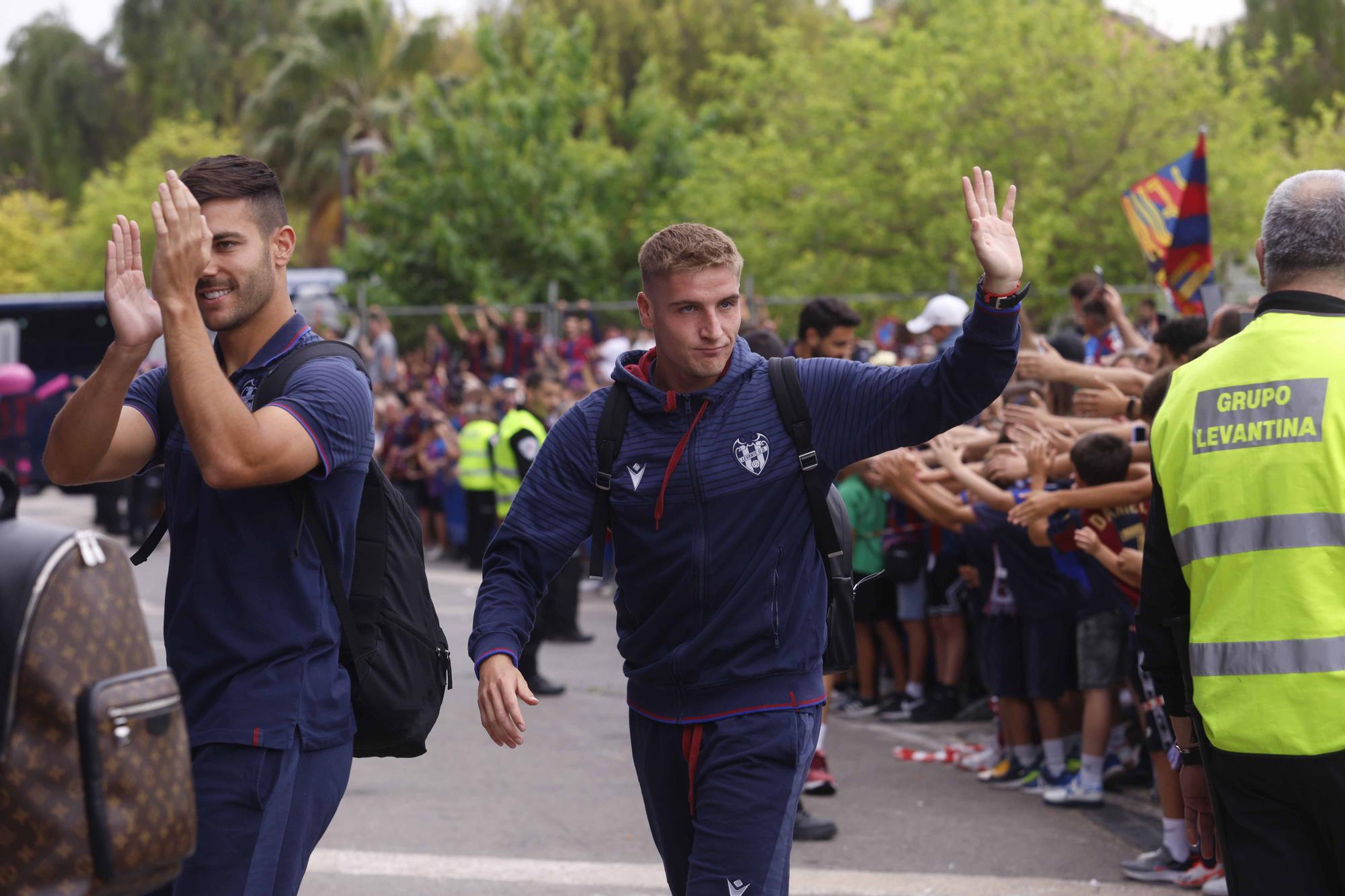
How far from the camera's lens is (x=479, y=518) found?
16031 millimetres

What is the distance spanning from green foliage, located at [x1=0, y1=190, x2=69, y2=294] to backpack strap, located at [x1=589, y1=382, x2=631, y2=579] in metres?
44.9

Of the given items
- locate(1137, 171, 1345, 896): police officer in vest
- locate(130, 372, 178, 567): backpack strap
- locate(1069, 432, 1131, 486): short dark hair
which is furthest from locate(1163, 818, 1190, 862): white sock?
locate(130, 372, 178, 567): backpack strap

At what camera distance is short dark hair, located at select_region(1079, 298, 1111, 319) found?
9.80 metres

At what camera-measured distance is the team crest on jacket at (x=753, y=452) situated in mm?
3758

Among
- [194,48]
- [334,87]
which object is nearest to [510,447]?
[334,87]

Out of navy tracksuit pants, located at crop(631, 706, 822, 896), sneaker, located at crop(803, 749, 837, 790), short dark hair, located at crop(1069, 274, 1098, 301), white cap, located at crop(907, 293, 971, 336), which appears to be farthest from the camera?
white cap, located at crop(907, 293, 971, 336)

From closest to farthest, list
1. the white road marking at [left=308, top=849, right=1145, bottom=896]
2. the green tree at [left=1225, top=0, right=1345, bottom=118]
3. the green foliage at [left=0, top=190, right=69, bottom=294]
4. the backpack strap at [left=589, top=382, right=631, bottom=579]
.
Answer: the backpack strap at [left=589, top=382, right=631, bottom=579] → the white road marking at [left=308, top=849, right=1145, bottom=896] → the green tree at [left=1225, top=0, right=1345, bottom=118] → the green foliage at [left=0, top=190, right=69, bottom=294]

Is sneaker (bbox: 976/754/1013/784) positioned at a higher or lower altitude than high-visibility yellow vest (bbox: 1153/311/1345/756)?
lower

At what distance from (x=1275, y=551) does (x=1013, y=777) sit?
4913 millimetres

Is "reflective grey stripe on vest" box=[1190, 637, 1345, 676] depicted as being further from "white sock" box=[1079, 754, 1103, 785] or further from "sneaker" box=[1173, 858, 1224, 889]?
"white sock" box=[1079, 754, 1103, 785]

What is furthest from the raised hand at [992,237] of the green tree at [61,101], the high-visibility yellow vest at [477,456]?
the green tree at [61,101]

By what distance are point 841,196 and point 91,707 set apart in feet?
68.3

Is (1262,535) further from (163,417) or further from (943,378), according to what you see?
(163,417)

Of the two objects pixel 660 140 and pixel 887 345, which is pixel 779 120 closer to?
pixel 660 140
